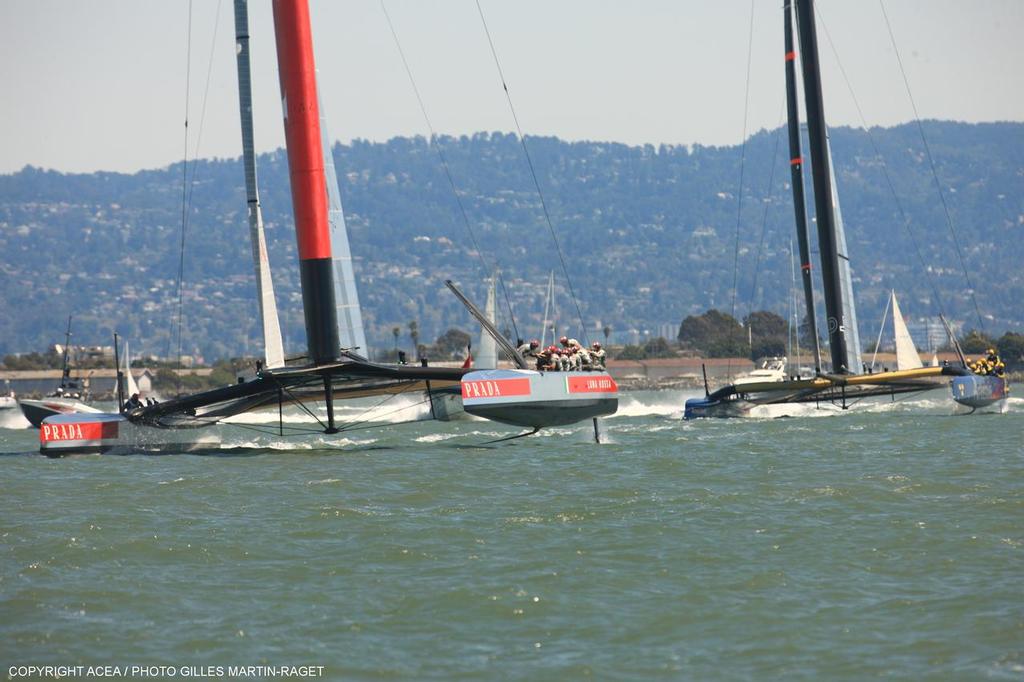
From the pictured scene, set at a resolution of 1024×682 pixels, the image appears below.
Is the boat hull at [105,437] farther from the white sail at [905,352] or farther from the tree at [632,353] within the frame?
the tree at [632,353]

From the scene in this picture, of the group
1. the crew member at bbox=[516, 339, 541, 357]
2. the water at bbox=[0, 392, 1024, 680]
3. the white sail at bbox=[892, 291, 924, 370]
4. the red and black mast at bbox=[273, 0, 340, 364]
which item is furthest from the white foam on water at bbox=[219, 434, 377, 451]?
the white sail at bbox=[892, 291, 924, 370]

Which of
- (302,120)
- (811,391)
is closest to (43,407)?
(811,391)

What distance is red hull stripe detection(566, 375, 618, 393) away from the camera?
70.0 ft

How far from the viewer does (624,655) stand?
8.34 m

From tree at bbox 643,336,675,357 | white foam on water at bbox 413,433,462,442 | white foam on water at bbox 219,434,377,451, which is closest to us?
white foam on water at bbox 219,434,377,451

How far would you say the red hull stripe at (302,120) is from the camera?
21391mm

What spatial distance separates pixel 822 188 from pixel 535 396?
15.6m

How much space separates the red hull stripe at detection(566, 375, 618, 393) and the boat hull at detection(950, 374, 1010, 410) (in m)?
16.0

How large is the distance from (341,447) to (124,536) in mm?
12961

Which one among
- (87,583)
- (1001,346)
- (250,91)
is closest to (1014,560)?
(87,583)

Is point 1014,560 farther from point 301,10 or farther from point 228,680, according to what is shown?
Answer: point 301,10

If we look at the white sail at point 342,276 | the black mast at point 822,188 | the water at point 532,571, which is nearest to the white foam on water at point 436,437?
Answer: the white sail at point 342,276

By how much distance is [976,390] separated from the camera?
36.1 meters

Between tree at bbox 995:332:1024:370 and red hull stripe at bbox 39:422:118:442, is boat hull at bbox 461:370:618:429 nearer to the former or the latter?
red hull stripe at bbox 39:422:118:442
